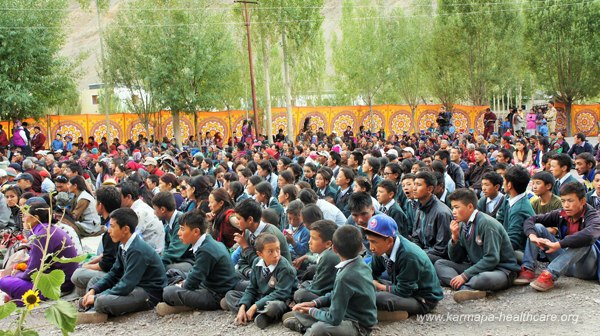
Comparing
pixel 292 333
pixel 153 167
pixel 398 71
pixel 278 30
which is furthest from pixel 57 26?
pixel 292 333

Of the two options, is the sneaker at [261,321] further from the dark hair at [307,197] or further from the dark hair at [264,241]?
the dark hair at [307,197]

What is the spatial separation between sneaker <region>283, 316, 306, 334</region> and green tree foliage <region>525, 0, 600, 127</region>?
89.5ft

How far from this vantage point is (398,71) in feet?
104

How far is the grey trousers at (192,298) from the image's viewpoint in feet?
21.1

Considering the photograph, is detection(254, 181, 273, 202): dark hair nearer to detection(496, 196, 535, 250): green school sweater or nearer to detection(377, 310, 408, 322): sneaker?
detection(496, 196, 535, 250): green school sweater

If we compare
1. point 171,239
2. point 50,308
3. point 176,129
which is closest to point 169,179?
point 171,239

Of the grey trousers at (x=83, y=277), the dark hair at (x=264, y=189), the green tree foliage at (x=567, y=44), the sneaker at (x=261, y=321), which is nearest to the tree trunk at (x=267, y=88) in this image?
the green tree foliage at (x=567, y=44)

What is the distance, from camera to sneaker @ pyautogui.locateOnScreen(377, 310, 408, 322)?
19.0 feet

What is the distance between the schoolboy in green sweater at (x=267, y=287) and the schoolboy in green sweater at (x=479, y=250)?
1555 mm

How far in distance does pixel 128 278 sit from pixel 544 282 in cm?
375

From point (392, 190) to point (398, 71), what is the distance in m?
24.7

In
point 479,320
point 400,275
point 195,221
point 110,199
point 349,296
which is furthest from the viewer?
point 110,199

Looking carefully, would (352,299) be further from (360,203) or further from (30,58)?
(30,58)

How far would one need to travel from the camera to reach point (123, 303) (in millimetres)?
6465
